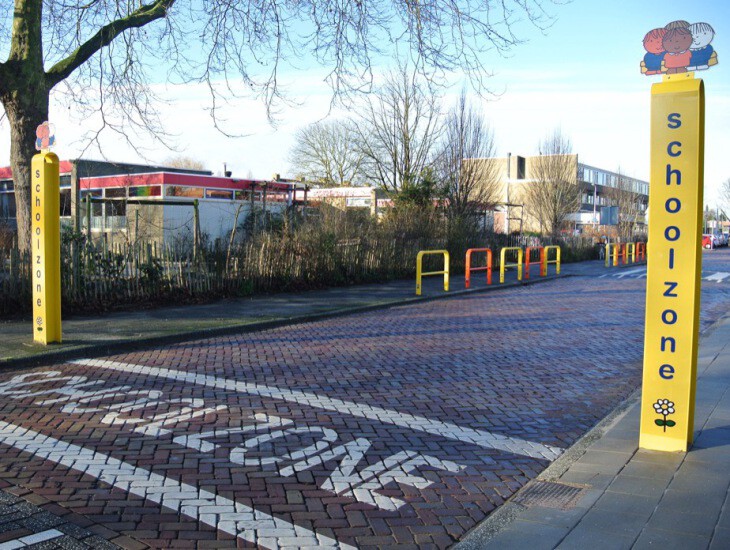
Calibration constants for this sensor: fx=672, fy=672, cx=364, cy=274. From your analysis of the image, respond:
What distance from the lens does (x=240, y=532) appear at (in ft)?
11.6

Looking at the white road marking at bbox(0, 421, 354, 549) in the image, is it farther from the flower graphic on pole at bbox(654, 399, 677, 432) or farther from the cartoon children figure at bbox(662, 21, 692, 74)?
the cartoon children figure at bbox(662, 21, 692, 74)

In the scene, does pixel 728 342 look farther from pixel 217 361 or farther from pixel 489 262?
pixel 489 262

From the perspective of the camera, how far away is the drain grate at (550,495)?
3.91 metres

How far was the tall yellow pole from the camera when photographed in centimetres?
445

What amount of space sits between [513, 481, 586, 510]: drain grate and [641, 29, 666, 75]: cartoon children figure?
2.80 metres

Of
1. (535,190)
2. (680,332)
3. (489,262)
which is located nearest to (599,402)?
(680,332)

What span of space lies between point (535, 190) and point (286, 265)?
28028 millimetres

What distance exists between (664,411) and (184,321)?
8.02 meters

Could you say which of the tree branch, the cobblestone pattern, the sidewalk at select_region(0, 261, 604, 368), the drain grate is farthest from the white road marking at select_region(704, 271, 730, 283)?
the cobblestone pattern

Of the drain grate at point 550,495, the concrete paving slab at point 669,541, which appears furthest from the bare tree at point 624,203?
the concrete paving slab at point 669,541

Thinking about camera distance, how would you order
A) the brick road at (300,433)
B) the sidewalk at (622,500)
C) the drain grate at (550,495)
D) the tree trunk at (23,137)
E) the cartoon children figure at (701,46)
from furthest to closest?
the tree trunk at (23,137) → the cartoon children figure at (701,46) → the drain grate at (550,495) → the brick road at (300,433) → the sidewalk at (622,500)

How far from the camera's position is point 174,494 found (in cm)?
404

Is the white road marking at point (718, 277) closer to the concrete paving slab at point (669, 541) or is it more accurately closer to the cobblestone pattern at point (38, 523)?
the concrete paving slab at point (669, 541)

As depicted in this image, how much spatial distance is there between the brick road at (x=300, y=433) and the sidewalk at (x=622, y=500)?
195 mm
